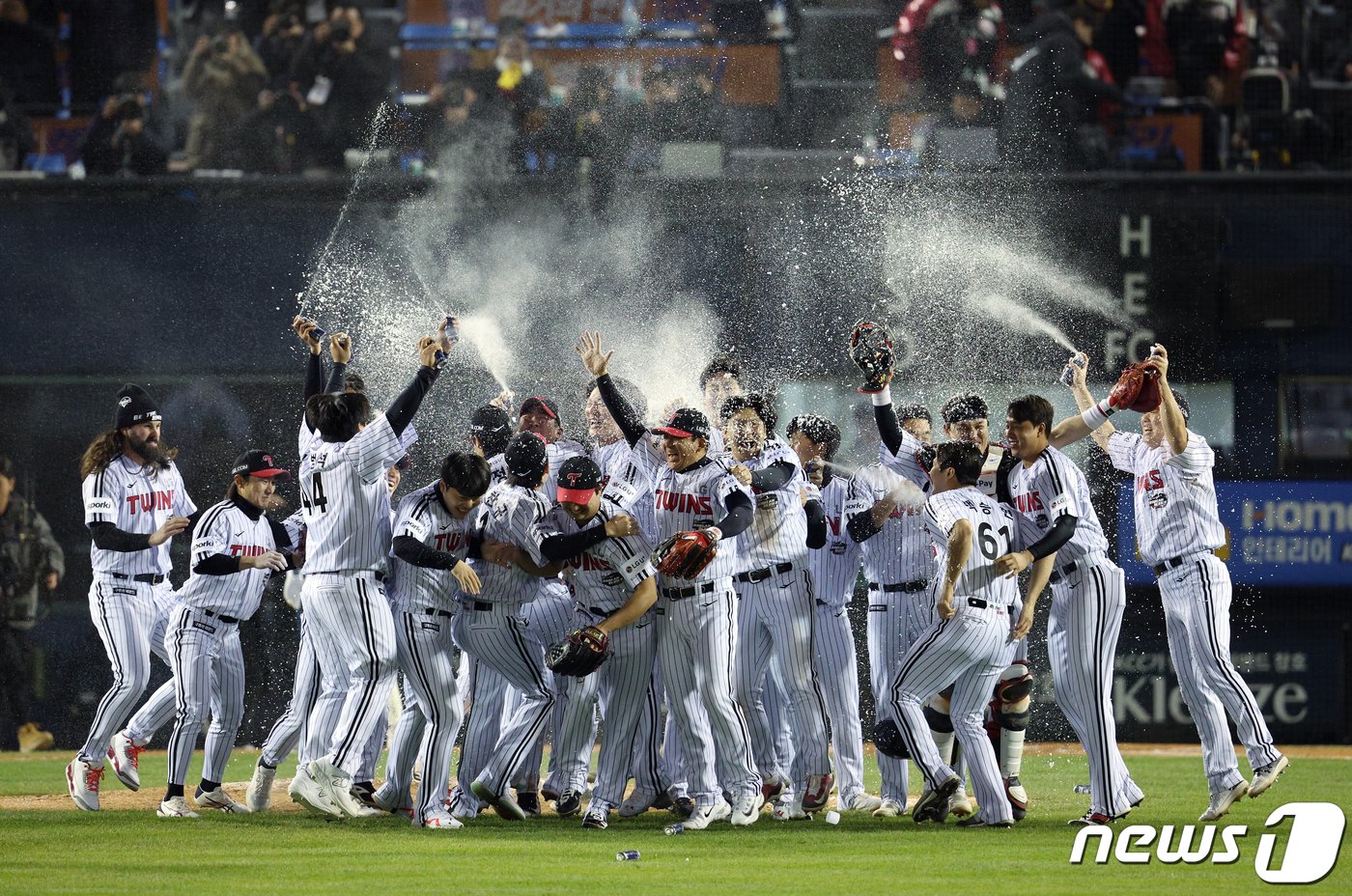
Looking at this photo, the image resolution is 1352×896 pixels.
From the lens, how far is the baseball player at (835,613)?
7980mm

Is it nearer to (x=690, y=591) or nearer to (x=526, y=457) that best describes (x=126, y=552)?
(x=526, y=457)

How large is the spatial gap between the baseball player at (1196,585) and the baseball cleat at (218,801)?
4075 mm

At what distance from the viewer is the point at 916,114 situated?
45.2 feet

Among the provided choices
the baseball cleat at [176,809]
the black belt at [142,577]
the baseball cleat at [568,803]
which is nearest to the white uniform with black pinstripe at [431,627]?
Result: the baseball cleat at [568,803]

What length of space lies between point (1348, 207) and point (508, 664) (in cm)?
790

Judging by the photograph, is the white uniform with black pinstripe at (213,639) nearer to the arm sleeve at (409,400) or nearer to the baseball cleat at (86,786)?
the baseball cleat at (86,786)

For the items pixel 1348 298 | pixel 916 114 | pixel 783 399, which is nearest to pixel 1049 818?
pixel 783 399

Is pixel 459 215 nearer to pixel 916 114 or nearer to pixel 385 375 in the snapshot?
pixel 385 375

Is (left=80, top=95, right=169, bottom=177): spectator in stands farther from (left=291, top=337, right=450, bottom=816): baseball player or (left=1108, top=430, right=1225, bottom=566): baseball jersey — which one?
(left=1108, top=430, right=1225, bottom=566): baseball jersey

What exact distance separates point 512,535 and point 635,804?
1432 millimetres

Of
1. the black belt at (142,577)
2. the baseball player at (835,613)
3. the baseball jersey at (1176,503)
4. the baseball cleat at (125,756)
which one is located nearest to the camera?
the baseball jersey at (1176,503)

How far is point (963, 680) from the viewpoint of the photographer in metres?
7.18

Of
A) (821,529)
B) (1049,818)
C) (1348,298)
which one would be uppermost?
(1348,298)

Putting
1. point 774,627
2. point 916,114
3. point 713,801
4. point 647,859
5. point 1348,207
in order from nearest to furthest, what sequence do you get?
1. point 647,859
2. point 713,801
3. point 774,627
4. point 1348,207
5. point 916,114
